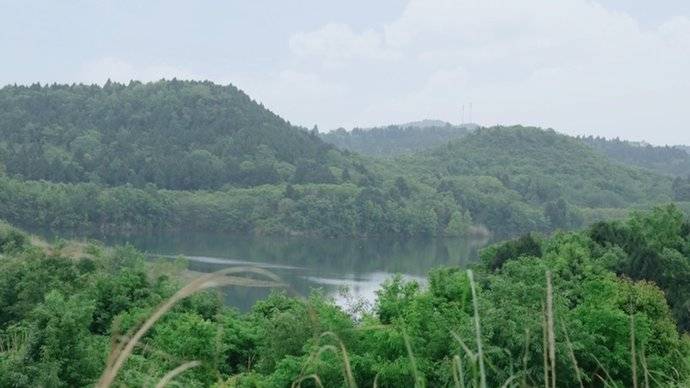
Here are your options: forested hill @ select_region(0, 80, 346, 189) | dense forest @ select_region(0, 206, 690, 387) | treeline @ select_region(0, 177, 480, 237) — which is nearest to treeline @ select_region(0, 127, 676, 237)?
treeline @ select_region(0, 177, 480, 237)

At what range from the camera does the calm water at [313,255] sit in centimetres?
5300

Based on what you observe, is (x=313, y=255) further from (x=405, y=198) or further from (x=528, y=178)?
(x=528, y=178)

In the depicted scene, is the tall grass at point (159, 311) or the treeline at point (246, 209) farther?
the treeline at point (246, 209)

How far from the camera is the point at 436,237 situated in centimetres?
10112

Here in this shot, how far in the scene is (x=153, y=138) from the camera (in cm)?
12144

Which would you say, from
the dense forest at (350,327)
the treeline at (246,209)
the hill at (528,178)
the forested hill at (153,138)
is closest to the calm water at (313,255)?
the treeline at (246,209)

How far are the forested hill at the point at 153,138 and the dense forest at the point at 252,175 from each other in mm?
178

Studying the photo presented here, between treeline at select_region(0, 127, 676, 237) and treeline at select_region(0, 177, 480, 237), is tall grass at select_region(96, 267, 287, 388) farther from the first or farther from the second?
treeline at select_region(0, 127, 676, 237)

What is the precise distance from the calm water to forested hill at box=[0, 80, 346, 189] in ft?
70.1

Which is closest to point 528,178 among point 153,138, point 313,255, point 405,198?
point 405,198

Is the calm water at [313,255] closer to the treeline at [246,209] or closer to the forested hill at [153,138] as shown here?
the treeline at [246,209]

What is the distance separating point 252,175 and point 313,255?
42.7 meters

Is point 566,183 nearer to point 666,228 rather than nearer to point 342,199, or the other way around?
point 342,199

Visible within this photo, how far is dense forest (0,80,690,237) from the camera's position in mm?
92688
